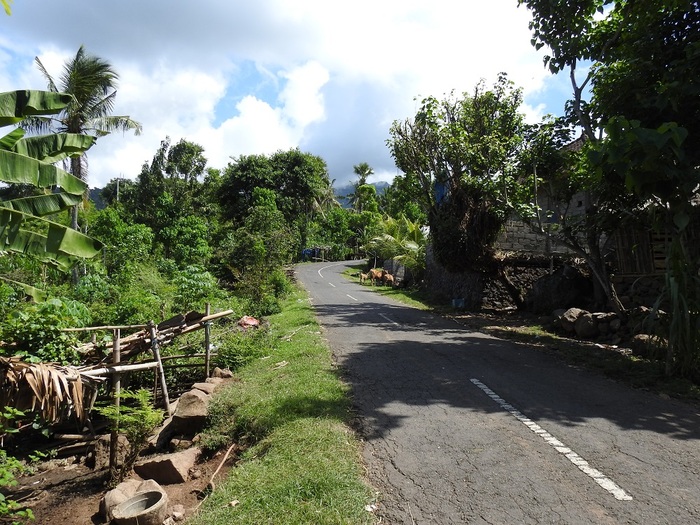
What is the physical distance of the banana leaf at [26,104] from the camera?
5152 mm

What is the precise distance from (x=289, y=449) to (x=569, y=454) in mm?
2813

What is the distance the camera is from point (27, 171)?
5188 millimetres

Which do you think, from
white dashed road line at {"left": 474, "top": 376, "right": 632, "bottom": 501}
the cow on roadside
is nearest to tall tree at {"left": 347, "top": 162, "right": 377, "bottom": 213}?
the cow on roadside

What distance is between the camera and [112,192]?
5384 cm

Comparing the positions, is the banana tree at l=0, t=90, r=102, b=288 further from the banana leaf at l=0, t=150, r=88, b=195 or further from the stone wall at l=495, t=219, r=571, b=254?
the stone wall at l=495, t=219, r=571, b=254

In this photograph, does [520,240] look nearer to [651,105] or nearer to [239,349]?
[651,105]

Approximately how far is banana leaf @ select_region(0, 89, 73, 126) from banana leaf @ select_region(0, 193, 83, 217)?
875mm

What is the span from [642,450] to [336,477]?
10.0 ft

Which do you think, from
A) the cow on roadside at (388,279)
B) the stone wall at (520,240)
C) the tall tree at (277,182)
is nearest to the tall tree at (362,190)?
the tall tree at (277,182)

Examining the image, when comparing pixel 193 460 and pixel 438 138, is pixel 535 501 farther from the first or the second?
pixel 438 138

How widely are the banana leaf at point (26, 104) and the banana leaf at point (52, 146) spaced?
0.40 metres

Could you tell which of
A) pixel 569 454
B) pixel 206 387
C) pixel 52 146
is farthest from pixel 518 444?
pixel 52 146

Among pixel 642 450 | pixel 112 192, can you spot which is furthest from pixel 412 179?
pixel 112 192

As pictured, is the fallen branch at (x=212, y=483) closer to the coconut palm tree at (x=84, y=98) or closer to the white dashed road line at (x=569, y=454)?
the white dashed road line at (x=569, y=454)
